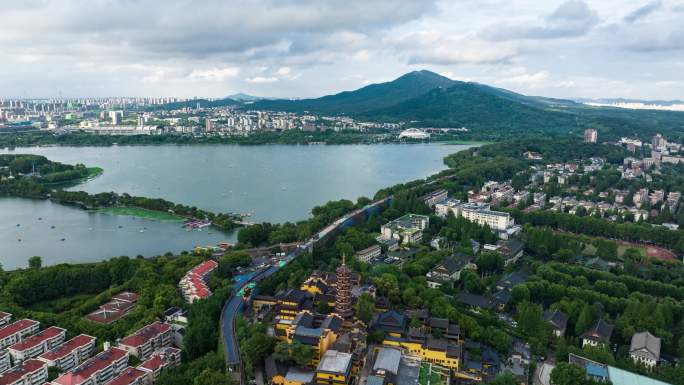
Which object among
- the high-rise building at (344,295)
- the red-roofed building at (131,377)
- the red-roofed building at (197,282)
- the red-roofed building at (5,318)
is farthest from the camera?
the red-roofed building at (197,282)

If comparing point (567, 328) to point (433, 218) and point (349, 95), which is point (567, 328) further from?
point (349, 95)

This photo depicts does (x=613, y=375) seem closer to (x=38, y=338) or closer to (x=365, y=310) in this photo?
(x=365, y=310)

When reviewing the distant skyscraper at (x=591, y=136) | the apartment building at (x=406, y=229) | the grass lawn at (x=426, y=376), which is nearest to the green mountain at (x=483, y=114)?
the distant skyscraper at (x=591, y=136)

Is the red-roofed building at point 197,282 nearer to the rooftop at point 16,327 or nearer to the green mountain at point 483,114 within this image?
the rooftop at point 16,327

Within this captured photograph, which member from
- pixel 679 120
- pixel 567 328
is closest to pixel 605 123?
pixel 679 120

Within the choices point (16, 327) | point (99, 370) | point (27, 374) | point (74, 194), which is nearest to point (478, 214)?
point (99, 370)

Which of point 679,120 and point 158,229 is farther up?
point 679,120
